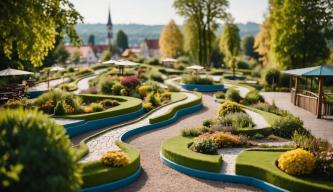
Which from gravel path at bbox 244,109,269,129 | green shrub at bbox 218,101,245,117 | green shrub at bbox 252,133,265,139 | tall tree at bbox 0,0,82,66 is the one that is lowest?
green shrub at bbox 252,133,265,139

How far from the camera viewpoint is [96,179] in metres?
12.0

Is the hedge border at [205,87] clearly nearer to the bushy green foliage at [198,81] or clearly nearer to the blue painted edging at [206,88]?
the blue painted edging at [206,88]

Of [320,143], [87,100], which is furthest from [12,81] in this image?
[320,143]

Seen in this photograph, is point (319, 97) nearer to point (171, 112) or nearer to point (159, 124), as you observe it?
point (171, 112)

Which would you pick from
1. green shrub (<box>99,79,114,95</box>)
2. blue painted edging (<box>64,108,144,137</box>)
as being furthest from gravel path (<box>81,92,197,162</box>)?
green shrub (<box>99,79,114,95</box>)

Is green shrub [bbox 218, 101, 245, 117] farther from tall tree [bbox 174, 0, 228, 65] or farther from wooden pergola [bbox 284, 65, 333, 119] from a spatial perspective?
tall tree [bbox 174, 0, 228, 65]

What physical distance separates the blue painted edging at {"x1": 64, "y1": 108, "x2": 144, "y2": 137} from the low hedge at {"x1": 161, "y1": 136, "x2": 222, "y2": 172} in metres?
6.12

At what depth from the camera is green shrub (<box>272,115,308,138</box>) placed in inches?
725

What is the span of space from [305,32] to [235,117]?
76.4 feet

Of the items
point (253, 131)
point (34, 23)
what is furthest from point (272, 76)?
point (34, 23)

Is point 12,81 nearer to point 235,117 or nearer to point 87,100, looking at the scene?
point 87,100

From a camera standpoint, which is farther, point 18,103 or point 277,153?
point 18,103

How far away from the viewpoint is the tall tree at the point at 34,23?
1106 centimetres

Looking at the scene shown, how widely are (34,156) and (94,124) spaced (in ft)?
44.4
